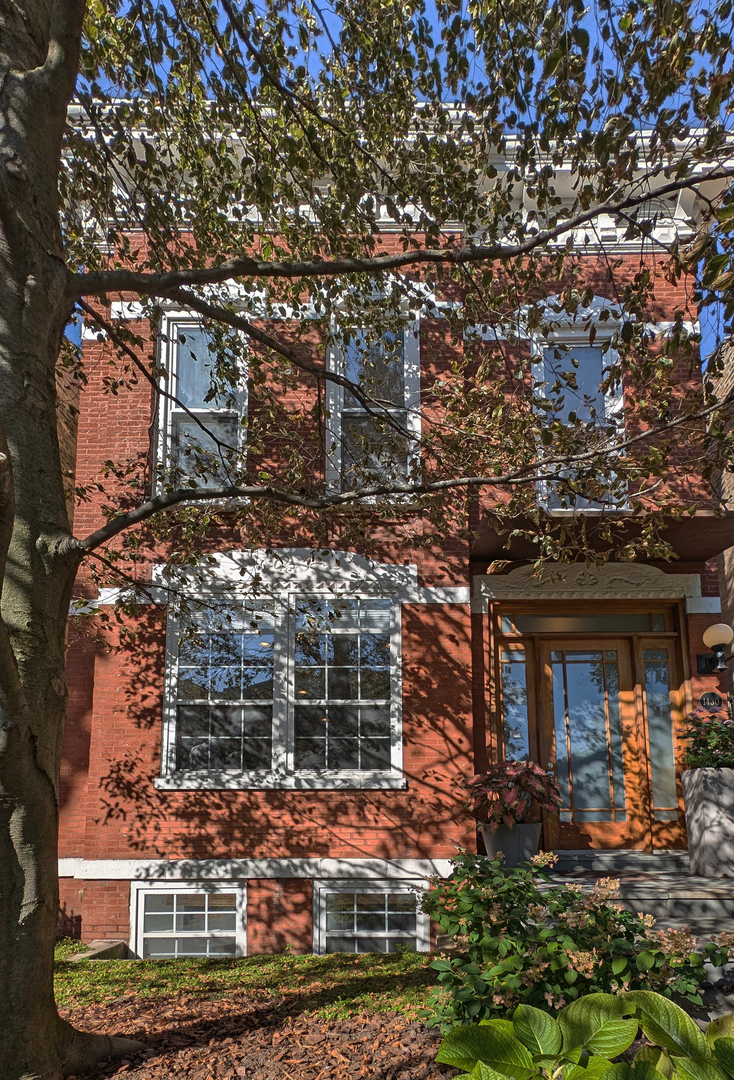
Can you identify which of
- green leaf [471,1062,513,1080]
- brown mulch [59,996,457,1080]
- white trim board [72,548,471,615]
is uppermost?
white trim board [72,548,471,615]

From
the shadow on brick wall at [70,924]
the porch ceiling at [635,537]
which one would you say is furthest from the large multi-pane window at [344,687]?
the shadow on brick wall at [70,924]

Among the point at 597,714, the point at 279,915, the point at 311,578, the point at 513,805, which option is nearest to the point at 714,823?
the point at 597,714

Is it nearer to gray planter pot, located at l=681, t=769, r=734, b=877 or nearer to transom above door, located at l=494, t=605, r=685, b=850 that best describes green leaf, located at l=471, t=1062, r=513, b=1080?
gray planter pot, located at l=681, t=769, r=734, b=877

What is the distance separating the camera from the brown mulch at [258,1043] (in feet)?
14.7

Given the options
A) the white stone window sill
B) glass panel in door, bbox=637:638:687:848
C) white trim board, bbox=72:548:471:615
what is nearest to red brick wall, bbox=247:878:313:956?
the white stone window sill

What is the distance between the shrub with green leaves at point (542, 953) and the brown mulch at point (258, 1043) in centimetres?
58

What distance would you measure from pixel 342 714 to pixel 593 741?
9.98ft

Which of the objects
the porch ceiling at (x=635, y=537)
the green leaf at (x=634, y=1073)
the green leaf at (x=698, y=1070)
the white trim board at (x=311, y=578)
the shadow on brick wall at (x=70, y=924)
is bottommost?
the shadow on brick wall at (x=70, y=924)

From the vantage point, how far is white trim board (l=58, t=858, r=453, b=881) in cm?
881

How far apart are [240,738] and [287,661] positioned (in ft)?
3.21

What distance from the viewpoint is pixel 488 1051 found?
96 cm

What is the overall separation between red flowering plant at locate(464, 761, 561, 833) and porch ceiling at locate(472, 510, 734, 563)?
7.63ft

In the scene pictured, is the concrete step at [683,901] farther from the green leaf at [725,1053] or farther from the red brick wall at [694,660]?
the green leaf at [725,1053]

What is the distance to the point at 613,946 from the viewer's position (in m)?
4.08
